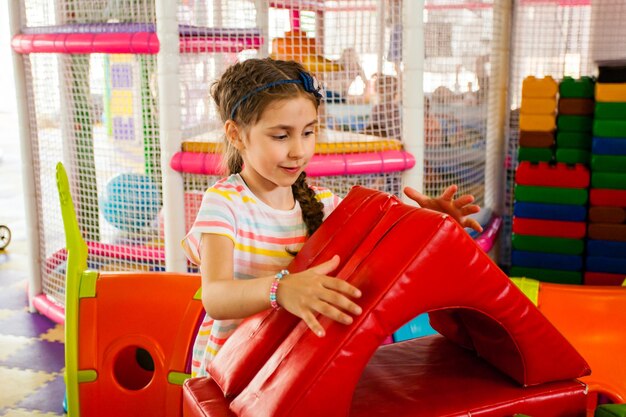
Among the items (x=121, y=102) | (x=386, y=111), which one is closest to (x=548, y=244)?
(x=386, y=111)

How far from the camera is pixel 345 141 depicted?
8.63 feet

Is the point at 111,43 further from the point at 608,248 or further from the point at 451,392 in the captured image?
the point at 608,248

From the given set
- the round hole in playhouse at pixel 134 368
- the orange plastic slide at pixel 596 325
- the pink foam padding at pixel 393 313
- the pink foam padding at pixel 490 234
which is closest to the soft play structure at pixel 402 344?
the pink foam padding at pixel 393 313

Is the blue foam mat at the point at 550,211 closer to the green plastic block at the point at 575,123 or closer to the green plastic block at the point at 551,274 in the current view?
the green plastic block at the point at 551,274

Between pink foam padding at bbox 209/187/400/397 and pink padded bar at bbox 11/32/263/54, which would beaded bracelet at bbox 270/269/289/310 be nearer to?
pink foam padding at bbox 209/187/400/397

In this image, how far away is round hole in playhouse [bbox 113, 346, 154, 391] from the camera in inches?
84.0

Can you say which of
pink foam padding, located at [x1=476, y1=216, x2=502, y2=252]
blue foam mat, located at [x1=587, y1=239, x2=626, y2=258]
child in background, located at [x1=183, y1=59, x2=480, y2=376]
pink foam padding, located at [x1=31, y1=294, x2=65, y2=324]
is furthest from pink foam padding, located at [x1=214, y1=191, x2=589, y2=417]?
blue foam mat, located at [x1=587, y1=239, x2=626, y2=258]

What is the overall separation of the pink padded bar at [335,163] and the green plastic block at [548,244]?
56.9 inches

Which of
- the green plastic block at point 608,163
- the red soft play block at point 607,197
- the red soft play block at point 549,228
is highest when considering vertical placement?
the green plastic block at point 608,163

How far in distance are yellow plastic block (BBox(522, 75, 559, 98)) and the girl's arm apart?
2779 millimetres

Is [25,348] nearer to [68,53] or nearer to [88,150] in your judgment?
[88,150]

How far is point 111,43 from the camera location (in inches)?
108

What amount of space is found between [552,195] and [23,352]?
2566 mm

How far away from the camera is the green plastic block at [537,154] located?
378 cm
